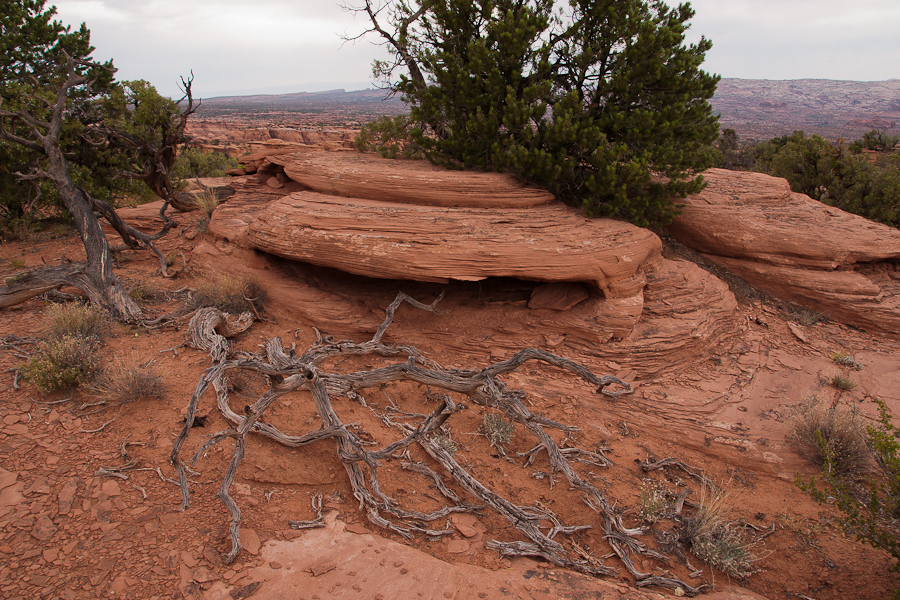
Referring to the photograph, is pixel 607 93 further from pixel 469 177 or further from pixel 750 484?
pixel 750 484

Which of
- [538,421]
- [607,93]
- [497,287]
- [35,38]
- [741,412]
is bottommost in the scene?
[741,412]

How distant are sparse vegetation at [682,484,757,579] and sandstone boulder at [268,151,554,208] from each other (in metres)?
5.49

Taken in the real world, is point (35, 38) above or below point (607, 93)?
above

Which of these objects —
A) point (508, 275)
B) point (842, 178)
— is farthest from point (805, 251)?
point (842, 178)

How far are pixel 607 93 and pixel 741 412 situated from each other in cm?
636

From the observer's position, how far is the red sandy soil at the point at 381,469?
379 centimetres

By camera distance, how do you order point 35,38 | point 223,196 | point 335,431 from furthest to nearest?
point 35,38 < point 223,196 < point 335,431

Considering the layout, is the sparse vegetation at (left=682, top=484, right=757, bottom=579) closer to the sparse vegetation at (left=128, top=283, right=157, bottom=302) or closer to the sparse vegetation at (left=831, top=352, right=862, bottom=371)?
the sparse vegetation at (left=831, top=352, right=862, bottom=371)

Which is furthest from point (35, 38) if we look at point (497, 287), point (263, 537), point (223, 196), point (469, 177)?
point (263, 537)

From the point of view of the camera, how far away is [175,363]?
6.66m

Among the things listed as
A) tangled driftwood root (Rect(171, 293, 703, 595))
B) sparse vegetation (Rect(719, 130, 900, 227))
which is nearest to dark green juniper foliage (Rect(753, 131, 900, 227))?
sparse vegetation (Rect(719, 130, 900, 227))

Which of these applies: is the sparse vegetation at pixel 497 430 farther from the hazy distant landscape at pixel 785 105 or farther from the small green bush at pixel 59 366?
the hazy distant landscape at pixel 785 105

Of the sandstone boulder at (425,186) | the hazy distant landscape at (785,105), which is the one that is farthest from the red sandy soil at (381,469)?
the hazy distant landscape at (785,105)

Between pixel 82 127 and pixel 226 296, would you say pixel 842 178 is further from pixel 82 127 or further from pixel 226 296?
pixel 82 127
